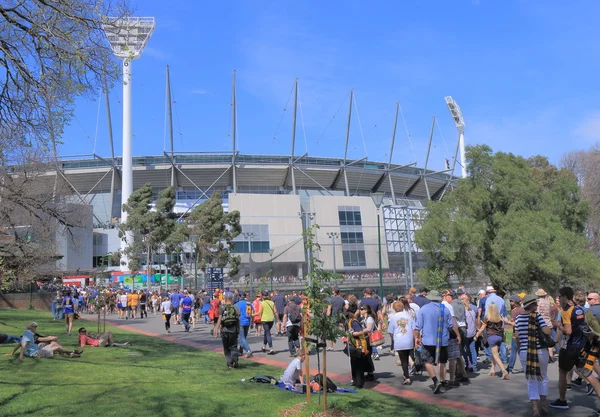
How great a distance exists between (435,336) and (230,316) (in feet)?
13.9

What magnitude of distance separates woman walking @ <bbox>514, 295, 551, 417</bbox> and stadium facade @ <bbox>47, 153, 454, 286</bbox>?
44.3 metres

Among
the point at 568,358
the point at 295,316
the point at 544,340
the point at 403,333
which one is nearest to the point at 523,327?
the point at 544,340

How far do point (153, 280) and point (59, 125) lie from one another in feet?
142

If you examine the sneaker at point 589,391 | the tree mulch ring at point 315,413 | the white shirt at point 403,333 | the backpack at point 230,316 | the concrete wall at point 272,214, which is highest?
the concrete wall at point 272,214

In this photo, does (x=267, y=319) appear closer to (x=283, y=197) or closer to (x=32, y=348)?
(x=32, y=348)

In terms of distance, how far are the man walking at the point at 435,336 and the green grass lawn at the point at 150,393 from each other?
82 centimetres

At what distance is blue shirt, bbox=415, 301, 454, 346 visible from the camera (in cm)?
884

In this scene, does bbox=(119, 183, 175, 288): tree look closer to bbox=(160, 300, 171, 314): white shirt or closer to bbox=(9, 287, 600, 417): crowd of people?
bbox=(160, 300, 171, 314): white shirt

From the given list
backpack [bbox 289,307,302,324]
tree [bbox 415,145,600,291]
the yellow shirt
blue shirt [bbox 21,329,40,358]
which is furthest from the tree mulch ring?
tree [bbox 415,145,600,291]

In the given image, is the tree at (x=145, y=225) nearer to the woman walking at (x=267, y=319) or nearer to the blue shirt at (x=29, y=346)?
the woman walking at (x=267, y=319)

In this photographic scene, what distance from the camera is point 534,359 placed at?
23.0 feet

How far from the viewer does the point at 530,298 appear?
7441 mm

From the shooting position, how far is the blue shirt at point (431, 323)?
8.84m

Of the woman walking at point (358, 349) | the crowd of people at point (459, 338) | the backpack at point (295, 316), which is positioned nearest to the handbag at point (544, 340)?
the crowd of people at point (459, 338)
